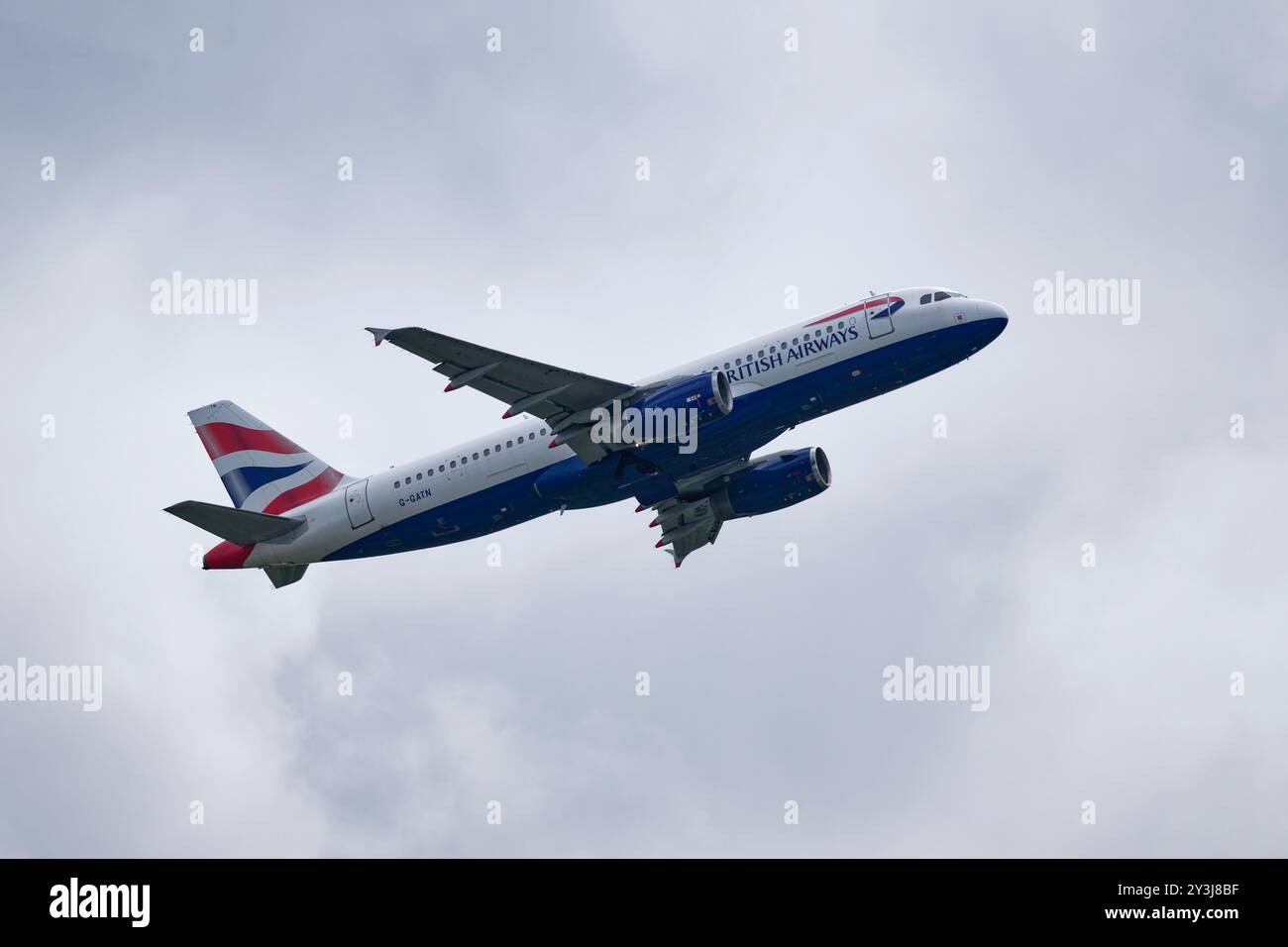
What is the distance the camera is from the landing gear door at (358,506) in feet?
202

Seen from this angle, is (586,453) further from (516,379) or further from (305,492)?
(305,492)

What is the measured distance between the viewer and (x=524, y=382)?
56.8m

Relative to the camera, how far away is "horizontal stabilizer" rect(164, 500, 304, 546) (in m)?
59.3

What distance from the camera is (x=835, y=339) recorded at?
56.5m

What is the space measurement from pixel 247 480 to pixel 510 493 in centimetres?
1252

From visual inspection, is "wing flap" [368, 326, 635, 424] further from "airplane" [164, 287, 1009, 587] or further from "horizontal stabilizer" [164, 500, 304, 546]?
"horizontal stabilizer" [164, 500, 304, 546]

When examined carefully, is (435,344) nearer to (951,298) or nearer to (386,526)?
(386,526)

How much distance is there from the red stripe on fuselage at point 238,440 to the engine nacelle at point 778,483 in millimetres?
18100

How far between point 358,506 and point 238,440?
25.8 ft
